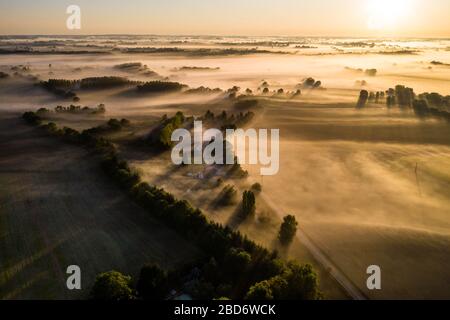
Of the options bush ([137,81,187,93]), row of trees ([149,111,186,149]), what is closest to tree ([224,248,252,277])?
row of trees ([149,111,186,149])

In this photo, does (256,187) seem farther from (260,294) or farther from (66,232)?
(260,294)

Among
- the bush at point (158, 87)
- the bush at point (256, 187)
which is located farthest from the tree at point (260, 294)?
the bush at point (158, 87)

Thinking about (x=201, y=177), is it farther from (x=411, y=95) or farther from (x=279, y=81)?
(x=279, y=81)

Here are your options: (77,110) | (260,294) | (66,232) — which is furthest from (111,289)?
(77,110)

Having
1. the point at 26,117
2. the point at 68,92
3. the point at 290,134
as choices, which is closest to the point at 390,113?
the point at 290,134

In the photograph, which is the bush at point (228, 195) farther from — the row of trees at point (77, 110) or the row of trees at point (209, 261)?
the row of trees at point (77, 110)

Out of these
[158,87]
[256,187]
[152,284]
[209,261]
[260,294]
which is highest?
[158,87]
